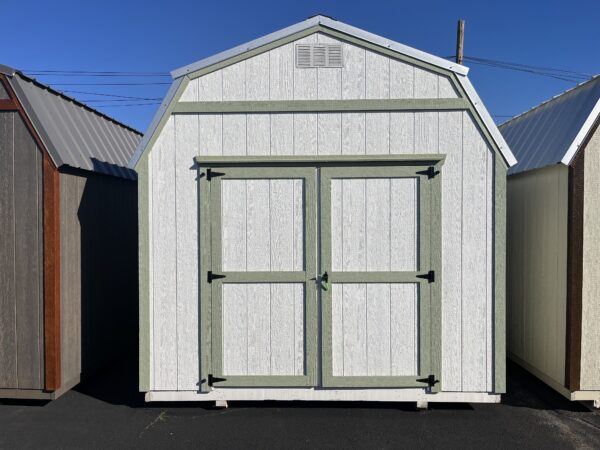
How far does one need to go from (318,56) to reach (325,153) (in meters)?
0.93

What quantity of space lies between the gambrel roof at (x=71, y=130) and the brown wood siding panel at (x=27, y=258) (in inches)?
7.4

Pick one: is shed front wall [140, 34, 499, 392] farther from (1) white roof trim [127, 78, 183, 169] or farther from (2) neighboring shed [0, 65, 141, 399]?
(2) neighboring shed [0, 65, 141, 399]

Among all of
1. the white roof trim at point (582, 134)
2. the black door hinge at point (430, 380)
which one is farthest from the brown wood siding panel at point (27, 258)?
the white roof trim at point (582, 134)

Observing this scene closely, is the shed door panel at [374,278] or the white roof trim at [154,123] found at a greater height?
the white roof trim at [154,123]

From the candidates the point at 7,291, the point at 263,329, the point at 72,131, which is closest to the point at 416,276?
the point at 263,329

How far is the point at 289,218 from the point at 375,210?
817mm

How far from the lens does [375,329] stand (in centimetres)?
480

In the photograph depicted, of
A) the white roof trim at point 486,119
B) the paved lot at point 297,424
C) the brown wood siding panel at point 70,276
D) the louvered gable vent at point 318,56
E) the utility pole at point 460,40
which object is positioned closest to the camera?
the paved lot at point 297,424

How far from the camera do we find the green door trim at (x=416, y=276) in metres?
4.75

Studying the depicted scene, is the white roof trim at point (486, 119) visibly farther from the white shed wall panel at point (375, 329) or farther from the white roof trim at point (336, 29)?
the white shed wall panel at point (375, 329)

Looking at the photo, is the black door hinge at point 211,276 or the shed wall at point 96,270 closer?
the black door hinge at point 211,276

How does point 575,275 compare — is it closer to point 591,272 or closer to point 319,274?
point 591,272

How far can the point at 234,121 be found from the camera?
4.84m

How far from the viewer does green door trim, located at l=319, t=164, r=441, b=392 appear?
4746 mm
